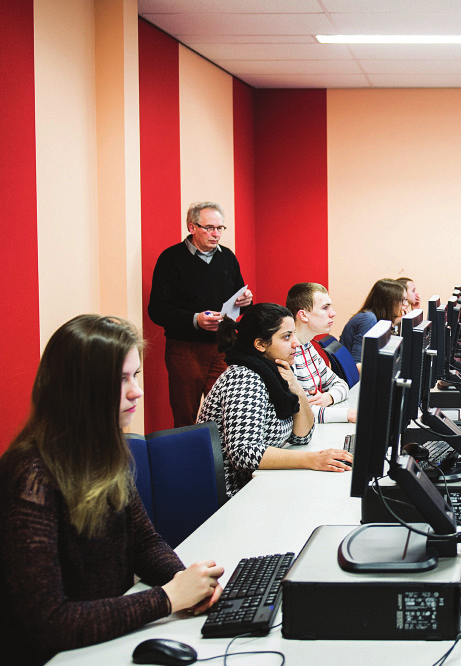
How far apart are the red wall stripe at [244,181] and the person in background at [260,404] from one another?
3.82m

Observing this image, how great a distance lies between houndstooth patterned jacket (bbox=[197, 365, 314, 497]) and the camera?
257 centimetres

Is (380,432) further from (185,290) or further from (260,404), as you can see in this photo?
(185,290)

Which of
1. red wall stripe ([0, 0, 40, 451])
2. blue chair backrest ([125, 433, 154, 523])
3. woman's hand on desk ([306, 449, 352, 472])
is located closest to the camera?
blue chair backrest ([125, 433, 154, 523])

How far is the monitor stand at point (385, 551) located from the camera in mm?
1415

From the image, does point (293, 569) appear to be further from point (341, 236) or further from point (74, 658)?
point (341, 236)

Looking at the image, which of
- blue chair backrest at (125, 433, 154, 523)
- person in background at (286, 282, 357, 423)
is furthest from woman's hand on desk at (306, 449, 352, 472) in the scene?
person in background at (286, 282, 357, 423)

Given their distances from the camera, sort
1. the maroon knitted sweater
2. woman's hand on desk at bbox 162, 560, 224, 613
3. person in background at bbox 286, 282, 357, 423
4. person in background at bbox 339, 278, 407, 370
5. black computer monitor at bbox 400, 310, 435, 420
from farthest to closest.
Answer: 1. person in background at bbox 339, 278, 407, 370
2. person in background at bbox 286, 282, 357, 423
3. black computer monitor at bbox 400, 310, 435, 420
4. woman's hand on desk at bbox 162, 560, 224, 613
5. the maroon knitted sweater

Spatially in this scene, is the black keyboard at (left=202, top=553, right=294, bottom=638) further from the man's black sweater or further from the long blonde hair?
the man's black sweater

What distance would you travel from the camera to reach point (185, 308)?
4691mm

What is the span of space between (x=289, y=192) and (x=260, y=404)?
15.9 ft

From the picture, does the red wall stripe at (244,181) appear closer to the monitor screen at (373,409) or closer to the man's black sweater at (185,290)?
the man's black sweater at (185,290)

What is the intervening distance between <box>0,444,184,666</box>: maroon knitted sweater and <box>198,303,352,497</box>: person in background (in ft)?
3.36

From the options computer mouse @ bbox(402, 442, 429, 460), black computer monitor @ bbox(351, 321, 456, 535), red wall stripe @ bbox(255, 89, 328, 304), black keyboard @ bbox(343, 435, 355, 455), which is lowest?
black keyboard @ bbox(343, 435, 355, 455)

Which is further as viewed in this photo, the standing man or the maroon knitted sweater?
the standing man
